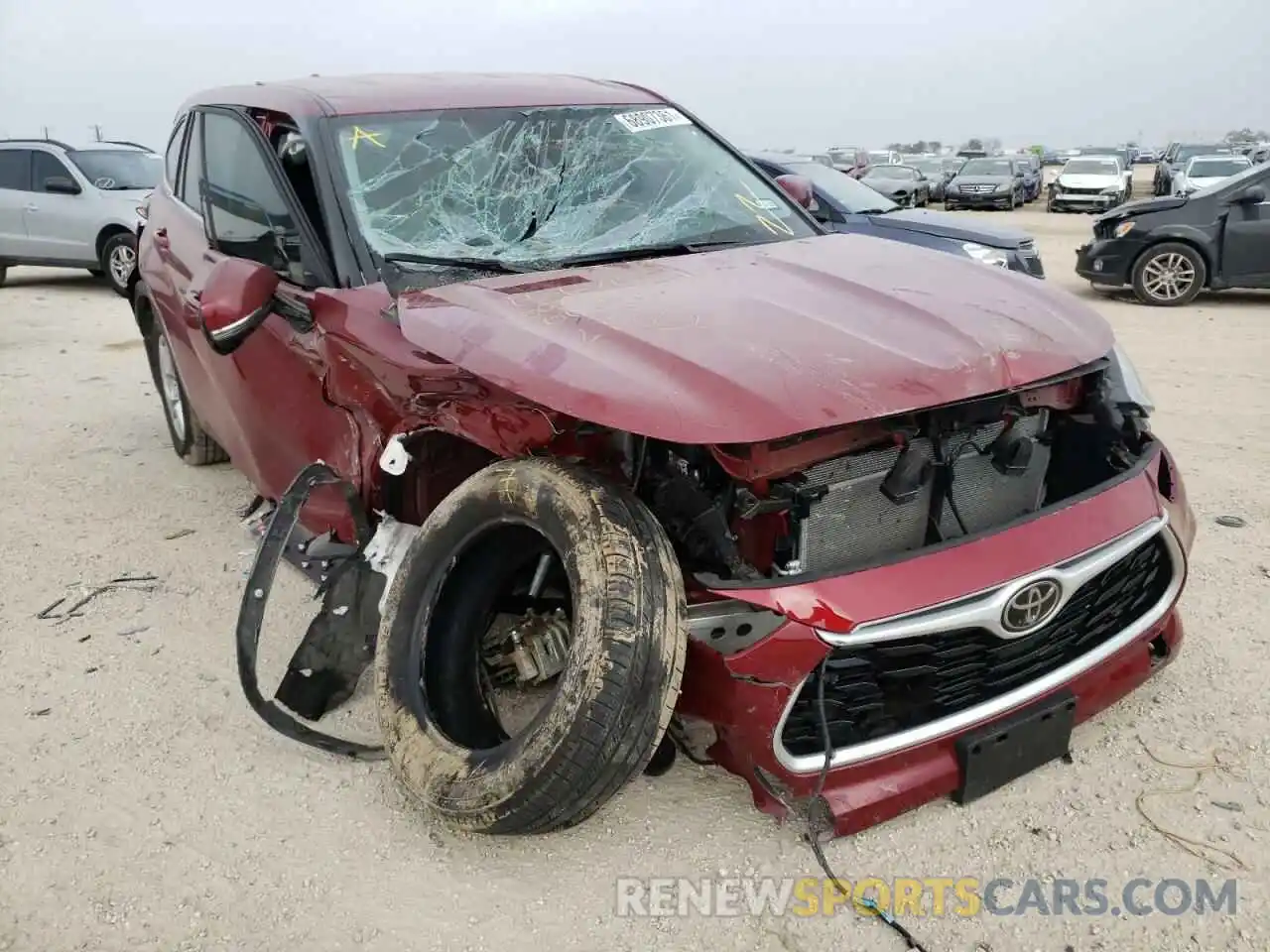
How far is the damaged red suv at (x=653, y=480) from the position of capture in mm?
2166

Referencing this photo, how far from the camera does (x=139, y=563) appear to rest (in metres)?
4.20

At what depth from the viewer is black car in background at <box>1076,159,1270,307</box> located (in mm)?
9477

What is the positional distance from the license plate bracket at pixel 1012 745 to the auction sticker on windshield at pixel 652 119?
93.7 inches

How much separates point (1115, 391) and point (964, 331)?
713 millimetres

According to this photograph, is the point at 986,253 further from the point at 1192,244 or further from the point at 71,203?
the point at 71,203

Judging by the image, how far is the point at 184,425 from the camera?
17.0ft

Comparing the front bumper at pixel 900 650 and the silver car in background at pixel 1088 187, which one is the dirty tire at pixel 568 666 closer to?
the front bumper at pixel 900 650

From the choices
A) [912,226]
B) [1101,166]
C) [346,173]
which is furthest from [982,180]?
[346,173]

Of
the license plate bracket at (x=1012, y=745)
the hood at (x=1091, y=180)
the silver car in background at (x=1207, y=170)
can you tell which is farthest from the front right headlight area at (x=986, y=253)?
the hood at (x=1091, y=180)

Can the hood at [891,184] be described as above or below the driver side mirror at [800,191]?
below

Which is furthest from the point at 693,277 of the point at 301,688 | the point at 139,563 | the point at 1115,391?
the point at 139,563

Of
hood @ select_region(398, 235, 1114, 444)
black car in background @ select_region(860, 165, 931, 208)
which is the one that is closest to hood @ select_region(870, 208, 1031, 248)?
hood @ select_region(398, 235, 1114, 444)

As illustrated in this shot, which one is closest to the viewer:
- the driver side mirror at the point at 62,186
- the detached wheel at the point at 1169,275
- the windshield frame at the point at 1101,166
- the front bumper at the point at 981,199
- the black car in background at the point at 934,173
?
the detached wheel at the point at 1169,275

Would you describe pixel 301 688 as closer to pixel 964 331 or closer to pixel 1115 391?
pixel 964 331
